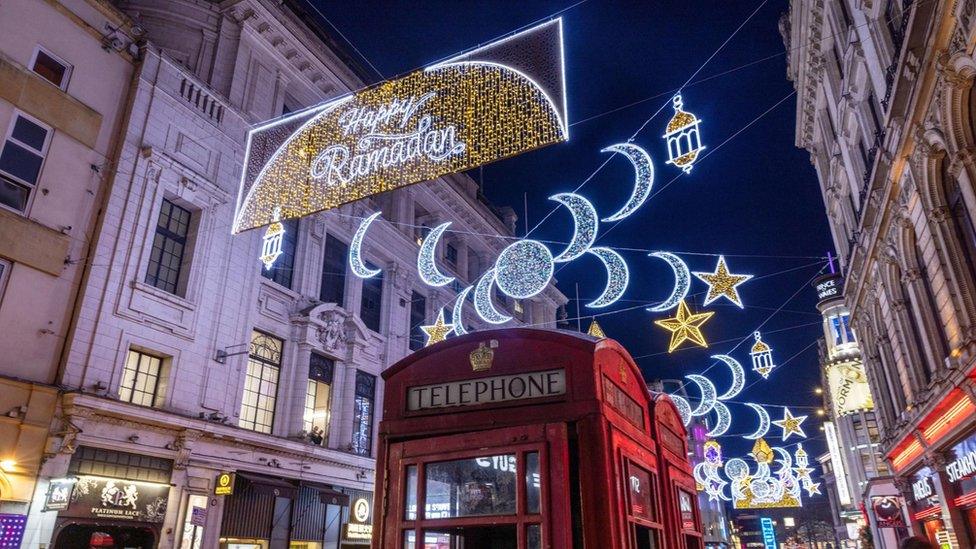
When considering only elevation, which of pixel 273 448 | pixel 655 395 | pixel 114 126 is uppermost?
pixel 114 126

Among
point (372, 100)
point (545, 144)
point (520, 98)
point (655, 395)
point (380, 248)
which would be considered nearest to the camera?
point (655, 395)

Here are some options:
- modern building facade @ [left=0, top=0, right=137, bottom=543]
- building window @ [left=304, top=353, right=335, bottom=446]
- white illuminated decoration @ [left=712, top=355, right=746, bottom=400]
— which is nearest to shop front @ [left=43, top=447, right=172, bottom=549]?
modern building facade @ [left=0, top=0, right=137, bottom=543]

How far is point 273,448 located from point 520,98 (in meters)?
12.2

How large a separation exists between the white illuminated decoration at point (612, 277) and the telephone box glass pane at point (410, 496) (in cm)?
961

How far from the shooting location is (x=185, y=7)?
59.4ft

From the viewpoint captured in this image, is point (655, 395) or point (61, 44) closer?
point (655, 395)

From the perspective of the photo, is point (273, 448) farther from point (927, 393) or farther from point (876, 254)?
point (876, 254)

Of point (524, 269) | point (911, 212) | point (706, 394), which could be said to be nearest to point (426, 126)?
point (524, 269)

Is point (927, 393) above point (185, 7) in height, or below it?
below

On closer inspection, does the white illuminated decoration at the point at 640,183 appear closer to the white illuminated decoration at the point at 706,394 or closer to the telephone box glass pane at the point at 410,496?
the telephone box glass pane at the point at 410,496

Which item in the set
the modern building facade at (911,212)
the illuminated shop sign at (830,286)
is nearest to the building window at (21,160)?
the modern building facade at (911,212)

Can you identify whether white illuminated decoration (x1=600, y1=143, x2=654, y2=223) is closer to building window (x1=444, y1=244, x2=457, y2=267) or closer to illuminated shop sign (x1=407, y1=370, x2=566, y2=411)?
illuminated shop sign (x1=407, y1=370, x2=566, y2=411)

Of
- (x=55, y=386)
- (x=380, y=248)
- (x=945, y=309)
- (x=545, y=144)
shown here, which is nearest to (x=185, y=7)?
(x=380, y=248)

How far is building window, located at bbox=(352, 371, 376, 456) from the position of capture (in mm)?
20641
